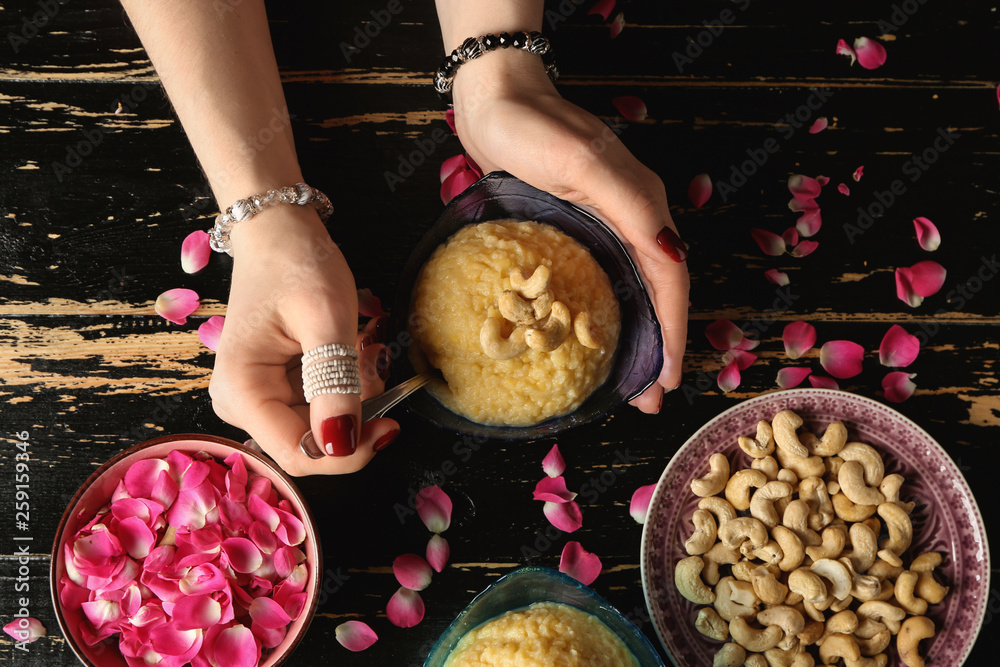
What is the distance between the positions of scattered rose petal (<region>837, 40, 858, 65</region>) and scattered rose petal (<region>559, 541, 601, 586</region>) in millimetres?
901

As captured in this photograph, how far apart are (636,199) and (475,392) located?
313 millimetres

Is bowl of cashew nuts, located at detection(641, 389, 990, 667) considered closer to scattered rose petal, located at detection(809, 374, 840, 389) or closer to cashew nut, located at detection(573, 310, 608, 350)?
scattered rose petal, located at detection(809, 374, 840, 389)

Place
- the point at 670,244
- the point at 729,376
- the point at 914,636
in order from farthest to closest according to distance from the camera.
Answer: the point at 729,376
the point at 914,636
the point at 670,244

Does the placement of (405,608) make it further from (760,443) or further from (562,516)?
(760,443)

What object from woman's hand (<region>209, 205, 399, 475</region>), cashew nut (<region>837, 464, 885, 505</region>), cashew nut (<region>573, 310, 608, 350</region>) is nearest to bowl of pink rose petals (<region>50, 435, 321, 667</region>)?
woman's hand (<region>209, 205, 399, 475</region>)

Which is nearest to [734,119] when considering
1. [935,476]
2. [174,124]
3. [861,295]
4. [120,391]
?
[861,295]

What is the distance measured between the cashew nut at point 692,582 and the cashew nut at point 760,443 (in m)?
0.17

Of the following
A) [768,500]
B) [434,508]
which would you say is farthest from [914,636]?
[434,508]

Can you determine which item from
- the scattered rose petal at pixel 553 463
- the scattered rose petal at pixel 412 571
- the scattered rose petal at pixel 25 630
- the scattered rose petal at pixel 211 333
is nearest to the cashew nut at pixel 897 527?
the scattered rose petal at pixel 553 463

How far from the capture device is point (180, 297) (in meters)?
1.02

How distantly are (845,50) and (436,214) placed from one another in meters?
0.72

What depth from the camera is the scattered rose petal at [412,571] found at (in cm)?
98

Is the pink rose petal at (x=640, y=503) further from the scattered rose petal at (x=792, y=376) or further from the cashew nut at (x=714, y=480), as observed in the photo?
the scattered rose petal at (x=792, y=376)

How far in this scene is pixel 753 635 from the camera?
3.07 feet
